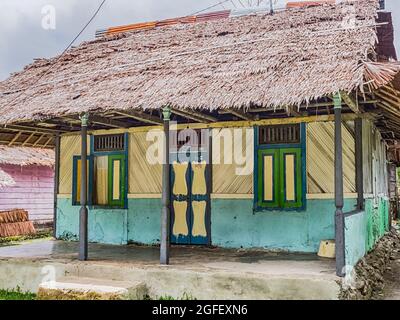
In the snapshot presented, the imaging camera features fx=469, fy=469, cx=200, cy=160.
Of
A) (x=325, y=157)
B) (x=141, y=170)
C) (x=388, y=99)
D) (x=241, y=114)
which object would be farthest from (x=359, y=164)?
(x=141, y=170)

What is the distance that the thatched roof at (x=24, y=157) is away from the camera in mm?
15773

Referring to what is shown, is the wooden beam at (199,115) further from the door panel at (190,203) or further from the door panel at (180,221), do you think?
the door panel at (180,221)

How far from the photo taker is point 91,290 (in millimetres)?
6004

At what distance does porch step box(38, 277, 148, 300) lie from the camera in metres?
5.95

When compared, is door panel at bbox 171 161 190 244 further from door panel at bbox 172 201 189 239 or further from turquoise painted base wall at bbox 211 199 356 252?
turquoise painted base wall at bbox 211 199 356 252

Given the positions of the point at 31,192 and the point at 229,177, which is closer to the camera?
the point at 229,177

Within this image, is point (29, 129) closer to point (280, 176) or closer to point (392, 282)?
point (280, 176)

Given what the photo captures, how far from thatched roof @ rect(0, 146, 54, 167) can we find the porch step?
10.2 meters

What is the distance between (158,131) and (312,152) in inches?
118

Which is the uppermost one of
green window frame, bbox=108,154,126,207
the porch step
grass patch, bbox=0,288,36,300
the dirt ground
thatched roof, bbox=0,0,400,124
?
thatched roof, bbox=0,0,400,124

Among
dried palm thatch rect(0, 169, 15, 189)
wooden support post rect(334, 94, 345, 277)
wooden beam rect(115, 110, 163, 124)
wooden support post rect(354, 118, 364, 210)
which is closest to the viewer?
wooden support post rect(334, 94, 345, 277)

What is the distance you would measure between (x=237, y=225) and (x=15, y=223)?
9.34 metres

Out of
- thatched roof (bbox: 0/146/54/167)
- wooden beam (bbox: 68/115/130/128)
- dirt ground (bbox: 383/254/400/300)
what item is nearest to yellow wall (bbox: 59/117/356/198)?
wooden beam (bbox: 68/115/130/128)
